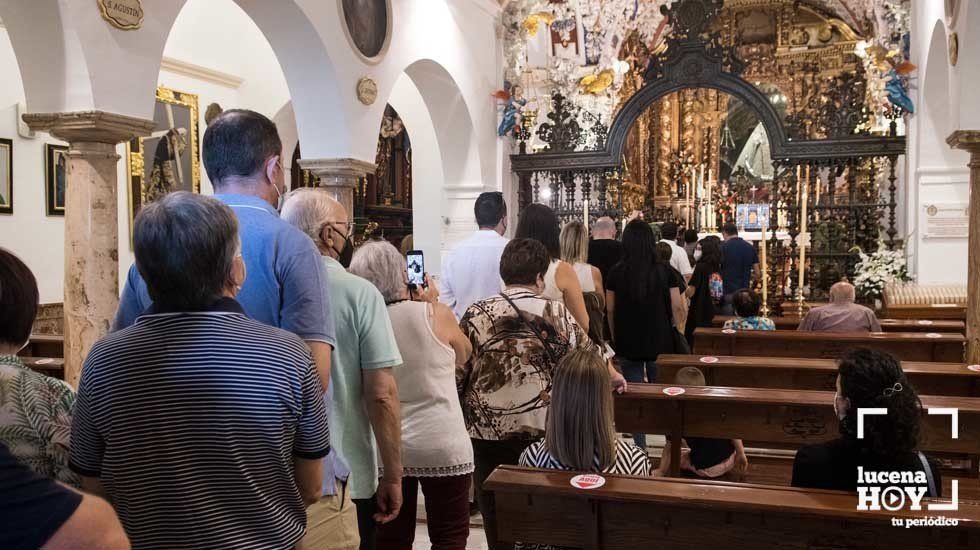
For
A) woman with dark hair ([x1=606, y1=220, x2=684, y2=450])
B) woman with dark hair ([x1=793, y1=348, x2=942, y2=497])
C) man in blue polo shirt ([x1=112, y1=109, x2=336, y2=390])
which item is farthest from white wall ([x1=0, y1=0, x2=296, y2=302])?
woman with dark hair ([x1=793, y1=348, x2=942, y2=497])

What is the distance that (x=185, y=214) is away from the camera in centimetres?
173

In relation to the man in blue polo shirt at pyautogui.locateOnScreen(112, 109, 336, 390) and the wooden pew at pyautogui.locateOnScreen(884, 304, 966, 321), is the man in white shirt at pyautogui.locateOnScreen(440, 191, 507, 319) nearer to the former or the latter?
the man in blue polo shirt at pyautogui.locateOnScreen(112, 109, 336, 390)

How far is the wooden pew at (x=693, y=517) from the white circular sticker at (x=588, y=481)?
0.05 ft

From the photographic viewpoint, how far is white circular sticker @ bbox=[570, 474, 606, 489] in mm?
2609

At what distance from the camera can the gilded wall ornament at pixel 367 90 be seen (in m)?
8.57

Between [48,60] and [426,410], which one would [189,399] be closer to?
[426,410]

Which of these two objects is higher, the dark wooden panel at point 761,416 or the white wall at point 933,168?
the white wall at point 933,168

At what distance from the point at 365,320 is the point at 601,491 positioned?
2.98 ft

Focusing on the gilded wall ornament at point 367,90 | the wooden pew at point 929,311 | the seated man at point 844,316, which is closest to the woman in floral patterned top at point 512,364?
the seated man at point 844,316

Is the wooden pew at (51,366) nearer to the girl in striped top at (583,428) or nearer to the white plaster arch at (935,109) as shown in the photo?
the girl in striped top at (583,428)

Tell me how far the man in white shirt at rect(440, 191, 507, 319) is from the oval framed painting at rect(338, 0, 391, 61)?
14.4 ft

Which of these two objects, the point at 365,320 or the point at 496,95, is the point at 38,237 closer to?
the point at 496,95

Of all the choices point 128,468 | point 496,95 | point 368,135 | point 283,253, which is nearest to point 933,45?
point 496,95

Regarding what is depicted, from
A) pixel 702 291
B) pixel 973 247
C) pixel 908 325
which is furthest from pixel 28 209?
pixel 973 247
